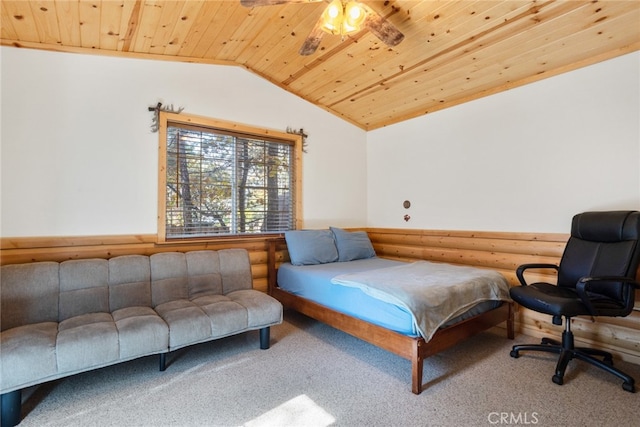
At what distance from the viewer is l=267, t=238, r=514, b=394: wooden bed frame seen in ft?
6.79

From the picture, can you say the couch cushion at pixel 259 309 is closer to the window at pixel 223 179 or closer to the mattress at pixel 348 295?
the mattress at pixel 348 295

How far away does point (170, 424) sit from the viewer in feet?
5.77

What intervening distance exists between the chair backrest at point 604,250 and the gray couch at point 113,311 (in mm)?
2471

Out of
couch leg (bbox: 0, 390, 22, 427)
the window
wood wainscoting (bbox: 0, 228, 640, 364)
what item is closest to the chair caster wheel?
wood wainscoting (bbox: 0, 228, 640, 364)

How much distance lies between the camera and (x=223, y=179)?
11.4 ft

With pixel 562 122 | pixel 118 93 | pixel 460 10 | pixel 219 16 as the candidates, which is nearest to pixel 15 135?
pixel 118 93

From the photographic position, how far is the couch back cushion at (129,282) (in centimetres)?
253

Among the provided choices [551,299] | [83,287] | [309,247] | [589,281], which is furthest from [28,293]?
[589,281]

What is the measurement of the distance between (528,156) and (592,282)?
1.29 meters

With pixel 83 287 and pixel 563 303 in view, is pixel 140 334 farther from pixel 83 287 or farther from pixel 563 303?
pixel 563 303

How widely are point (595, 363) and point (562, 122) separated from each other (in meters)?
2.02

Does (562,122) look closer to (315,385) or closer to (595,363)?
(595,363)

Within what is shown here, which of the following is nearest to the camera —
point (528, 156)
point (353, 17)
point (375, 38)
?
point (353, 17)

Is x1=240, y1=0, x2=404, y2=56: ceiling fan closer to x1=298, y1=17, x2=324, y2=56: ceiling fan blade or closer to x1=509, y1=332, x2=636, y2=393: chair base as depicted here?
x1=298, y1=17, x2=324, y2=56: ceiling fan blade
